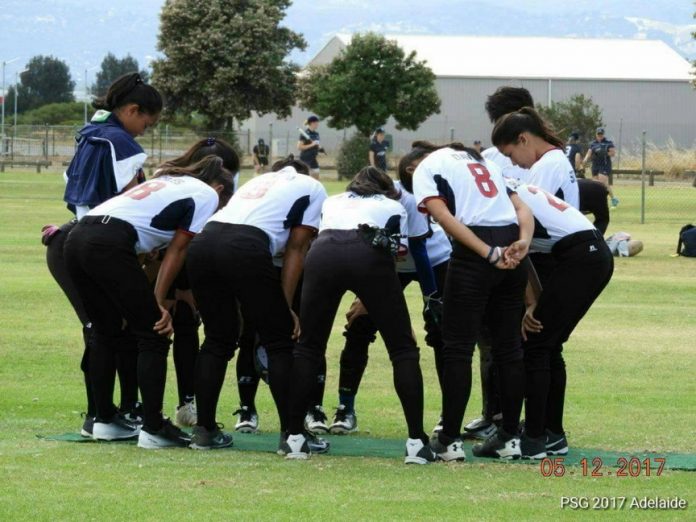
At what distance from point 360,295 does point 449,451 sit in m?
1.07

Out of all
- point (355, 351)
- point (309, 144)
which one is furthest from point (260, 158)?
point (355, 351)

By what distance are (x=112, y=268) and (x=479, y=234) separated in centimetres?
217

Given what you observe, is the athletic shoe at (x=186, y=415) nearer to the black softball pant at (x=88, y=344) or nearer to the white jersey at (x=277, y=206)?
the black softball pant at (x=88, y=344)

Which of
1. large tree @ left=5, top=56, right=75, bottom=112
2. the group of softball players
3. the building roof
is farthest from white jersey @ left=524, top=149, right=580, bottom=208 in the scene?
large tree @ left=5, top=56, right=75, bottom=112

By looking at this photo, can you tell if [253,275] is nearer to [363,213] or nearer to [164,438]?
[363,213]

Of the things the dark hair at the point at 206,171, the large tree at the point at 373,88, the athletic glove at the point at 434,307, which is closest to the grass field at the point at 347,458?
the athletic glove at the point at 434,307

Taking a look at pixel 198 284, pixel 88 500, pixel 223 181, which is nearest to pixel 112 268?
pixel 198 284

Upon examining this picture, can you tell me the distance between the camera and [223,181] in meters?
8.32

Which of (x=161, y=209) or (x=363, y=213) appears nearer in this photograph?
(x=363, y=213)

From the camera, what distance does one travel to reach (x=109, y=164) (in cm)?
825

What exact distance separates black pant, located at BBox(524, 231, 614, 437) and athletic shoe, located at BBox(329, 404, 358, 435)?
4.94 ft

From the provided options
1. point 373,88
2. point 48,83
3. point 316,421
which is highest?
point 48,83

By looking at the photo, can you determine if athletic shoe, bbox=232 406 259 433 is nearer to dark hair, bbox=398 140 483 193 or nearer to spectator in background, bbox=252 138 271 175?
dark hair, bbox=398 140 483 193

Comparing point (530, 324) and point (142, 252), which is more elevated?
point (142, 252)
